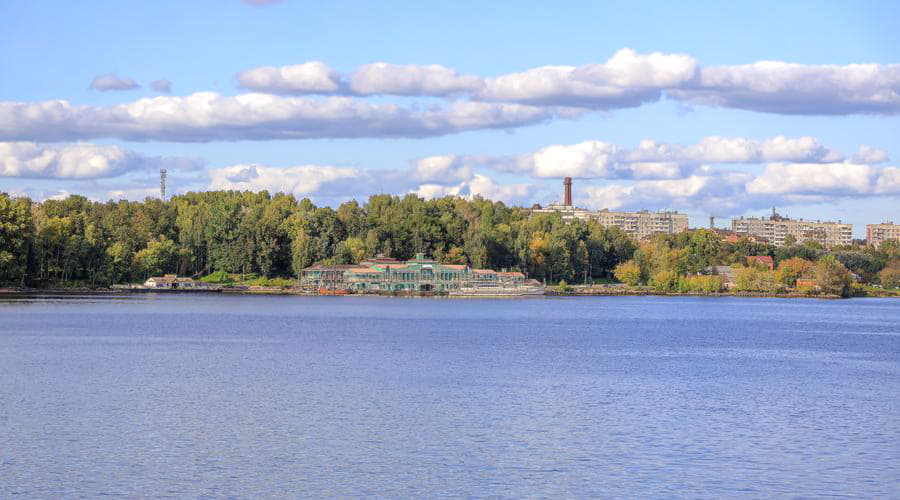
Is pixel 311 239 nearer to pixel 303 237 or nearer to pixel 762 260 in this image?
pixel 303 237

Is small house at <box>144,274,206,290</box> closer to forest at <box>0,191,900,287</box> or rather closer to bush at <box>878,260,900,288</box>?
forest at <box>0,191,900,287</box>

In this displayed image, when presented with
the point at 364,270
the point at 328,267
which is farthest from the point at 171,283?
the point at 364,270

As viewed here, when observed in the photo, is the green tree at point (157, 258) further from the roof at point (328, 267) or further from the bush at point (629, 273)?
the bush at point (629, 273)

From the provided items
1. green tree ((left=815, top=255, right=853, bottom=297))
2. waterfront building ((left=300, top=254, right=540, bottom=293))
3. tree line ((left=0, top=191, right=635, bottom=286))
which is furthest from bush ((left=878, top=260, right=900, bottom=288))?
waterfront building ((left=300, top=254, right=540, bottom=293))

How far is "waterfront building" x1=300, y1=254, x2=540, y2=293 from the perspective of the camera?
13475cm

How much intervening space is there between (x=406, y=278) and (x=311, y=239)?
12.7 meters

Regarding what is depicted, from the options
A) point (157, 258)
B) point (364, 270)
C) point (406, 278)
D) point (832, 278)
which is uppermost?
point (157, 258)

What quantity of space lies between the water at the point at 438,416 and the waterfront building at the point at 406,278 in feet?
249

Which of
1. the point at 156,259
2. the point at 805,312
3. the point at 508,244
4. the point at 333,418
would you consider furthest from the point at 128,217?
the point at 333,418

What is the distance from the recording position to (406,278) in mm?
135750

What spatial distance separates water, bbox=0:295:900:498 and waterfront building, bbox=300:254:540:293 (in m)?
75.9

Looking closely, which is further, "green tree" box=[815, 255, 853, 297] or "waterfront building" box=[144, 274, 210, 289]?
"green tree" box=[815, 255, 853, 297]

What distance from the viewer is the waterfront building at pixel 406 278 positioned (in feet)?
442

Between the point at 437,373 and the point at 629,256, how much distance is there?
12616 centimetres
